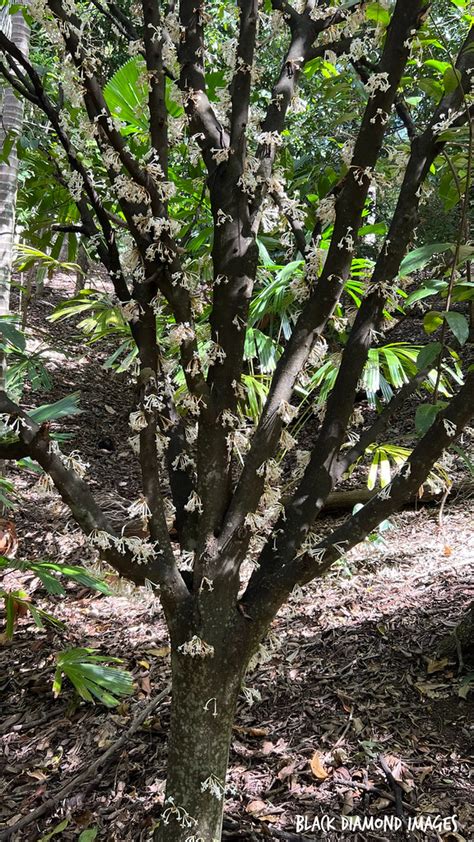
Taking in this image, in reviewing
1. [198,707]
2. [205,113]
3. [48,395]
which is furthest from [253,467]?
[48,395]

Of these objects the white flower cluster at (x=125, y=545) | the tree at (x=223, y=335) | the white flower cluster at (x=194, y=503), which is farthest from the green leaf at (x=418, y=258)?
the white flower cluster at (x=125, y=545)

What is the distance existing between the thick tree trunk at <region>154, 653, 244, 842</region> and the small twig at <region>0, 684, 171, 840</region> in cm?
71

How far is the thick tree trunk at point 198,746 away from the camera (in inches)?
49.7

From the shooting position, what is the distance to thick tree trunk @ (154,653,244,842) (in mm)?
1262

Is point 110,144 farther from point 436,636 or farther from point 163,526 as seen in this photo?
point 436,636

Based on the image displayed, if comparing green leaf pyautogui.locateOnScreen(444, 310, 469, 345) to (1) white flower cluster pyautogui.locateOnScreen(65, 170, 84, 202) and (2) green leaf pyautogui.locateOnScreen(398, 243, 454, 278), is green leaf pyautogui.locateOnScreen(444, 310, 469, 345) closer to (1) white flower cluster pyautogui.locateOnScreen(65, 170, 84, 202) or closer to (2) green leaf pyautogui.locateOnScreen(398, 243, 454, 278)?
(2) green leaf pyautogui.locateOnScreen(398, 243, 454, 278)

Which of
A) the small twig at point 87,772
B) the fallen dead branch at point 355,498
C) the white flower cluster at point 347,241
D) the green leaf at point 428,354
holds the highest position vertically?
the white flower cluster at point 347,241

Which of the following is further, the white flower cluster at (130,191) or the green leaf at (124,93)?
the green leaf at (124,93)

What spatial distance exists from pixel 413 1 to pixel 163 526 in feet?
3.84

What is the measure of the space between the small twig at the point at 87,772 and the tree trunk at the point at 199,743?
0.71 meters

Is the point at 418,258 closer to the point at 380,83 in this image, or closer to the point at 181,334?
the point at 380,83

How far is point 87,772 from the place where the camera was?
192cm

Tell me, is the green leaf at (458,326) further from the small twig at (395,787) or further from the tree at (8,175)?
the tree at (8,175)

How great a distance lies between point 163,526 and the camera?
4.23ft
